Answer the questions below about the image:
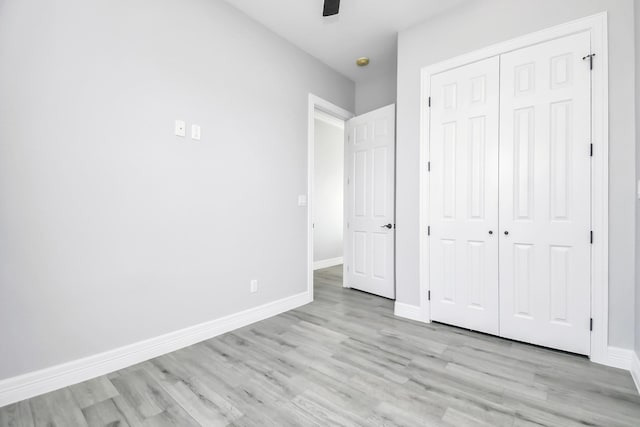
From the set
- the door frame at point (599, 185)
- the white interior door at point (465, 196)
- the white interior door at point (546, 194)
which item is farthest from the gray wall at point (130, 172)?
the door frame at point (599, 185)

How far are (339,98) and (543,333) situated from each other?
3.33 m

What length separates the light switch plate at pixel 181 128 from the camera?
228 cm

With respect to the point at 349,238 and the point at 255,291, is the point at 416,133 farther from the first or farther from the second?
the point at 255,291

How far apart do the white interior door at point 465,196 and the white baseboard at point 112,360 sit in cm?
187

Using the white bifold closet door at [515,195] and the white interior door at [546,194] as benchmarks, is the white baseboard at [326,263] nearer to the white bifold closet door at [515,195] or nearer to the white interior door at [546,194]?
the white bifold closet door at [515,195]

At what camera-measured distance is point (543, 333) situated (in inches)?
88.3

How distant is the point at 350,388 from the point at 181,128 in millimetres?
2244

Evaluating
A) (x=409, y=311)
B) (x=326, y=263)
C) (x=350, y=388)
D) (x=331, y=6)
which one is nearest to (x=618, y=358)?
(x=409, y=311)

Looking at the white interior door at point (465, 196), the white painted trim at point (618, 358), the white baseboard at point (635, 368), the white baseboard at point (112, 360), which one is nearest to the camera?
the white baseboard at point (112, 360)

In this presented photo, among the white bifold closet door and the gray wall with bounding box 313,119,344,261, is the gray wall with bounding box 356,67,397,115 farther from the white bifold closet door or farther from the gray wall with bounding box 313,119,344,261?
the gray wall with bounding box 313,119,344,261

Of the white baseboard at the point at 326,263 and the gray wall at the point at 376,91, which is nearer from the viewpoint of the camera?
the gray wall at the point at 376,91

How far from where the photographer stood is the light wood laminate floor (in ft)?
4.92

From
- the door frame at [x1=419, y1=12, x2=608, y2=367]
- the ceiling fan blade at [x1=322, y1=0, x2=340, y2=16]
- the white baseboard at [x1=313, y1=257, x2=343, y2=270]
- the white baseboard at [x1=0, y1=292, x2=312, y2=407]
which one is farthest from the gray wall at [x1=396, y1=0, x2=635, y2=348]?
the white baseboard at [x1=313, y1=257, x2=343, y2=270]

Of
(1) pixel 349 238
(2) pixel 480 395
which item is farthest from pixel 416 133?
(2) pixel 480 395
